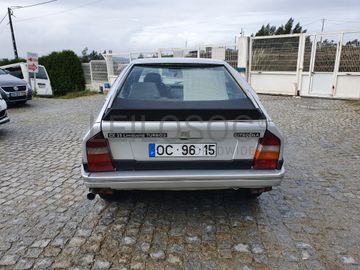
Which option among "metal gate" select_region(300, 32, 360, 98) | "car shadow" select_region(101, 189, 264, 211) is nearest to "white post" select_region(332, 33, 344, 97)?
"metal gate" select_region(300, 32, 360, 98)

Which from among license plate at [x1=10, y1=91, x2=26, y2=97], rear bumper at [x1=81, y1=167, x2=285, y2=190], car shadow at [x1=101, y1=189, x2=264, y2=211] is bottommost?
car shadow at [x1=101, y1=189, x2=264, y2=211]

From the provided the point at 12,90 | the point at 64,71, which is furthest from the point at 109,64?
the point at 12,90

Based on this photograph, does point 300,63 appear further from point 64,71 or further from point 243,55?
point 64,71

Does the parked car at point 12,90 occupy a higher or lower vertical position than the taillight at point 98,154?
lower

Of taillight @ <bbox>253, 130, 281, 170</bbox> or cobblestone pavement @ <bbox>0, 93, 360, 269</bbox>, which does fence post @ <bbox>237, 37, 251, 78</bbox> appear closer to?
cobblestone pavement @ <bbox>0, 93, 360, 269</bbox>

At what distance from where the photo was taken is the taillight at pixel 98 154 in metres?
2.36

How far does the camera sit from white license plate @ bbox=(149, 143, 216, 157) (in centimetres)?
238

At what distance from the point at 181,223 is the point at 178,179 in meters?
0.66

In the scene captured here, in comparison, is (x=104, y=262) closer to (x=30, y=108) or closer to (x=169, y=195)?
(x=169, y=195)

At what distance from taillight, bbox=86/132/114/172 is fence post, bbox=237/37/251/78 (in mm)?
11387

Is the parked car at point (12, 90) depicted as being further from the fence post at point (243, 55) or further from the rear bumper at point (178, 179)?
the rear bumper at point (178, 179)

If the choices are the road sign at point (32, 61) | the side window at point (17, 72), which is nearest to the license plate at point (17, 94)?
the road sign at point (32, 61)

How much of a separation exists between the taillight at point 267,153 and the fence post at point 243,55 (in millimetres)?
10974

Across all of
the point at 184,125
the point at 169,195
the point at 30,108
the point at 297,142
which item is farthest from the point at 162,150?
the point at 30,108
